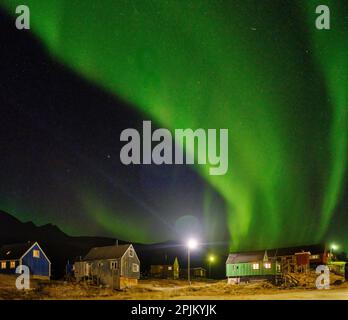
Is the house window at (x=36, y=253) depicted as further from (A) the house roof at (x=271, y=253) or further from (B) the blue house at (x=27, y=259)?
(A) the house roof at (x=271, y=253)

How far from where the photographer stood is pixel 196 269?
70.3 ft

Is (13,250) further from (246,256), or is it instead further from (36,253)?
(246,256)

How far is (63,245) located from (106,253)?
1494mm

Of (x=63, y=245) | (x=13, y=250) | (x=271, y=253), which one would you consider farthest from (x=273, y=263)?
(x=13, y=250)

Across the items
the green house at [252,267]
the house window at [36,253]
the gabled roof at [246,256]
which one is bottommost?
the green house at [252,267]

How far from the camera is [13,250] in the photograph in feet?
69.7

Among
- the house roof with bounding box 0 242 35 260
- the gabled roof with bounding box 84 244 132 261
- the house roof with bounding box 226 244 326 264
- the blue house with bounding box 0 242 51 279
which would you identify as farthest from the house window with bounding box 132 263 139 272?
the house roof with bounding box 0 242 35 260

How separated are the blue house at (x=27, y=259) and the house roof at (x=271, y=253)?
20.7 ft

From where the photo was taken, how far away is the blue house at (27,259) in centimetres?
2107

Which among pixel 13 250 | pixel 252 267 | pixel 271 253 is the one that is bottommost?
pixel 252 267

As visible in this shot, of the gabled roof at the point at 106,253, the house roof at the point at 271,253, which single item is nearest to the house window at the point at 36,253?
the gabled roof at the point at 106,253

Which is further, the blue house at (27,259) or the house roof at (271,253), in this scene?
the house roof at (271,253)
